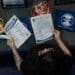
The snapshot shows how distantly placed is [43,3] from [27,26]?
129 millimetres

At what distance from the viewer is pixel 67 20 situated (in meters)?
2.01

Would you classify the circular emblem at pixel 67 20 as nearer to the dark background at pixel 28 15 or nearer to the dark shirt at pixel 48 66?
the dark background at pixel 28 15

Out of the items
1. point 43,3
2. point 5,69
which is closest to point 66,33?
point 43,3

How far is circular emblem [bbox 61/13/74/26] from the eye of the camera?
2.01 m

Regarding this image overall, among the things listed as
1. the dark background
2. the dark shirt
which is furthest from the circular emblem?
the dark shirt

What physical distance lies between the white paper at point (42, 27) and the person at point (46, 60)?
33mm

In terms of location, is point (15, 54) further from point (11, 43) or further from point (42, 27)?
point (42, 27)

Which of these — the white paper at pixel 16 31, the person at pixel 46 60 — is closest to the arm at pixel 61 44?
the person at pixel 46 60

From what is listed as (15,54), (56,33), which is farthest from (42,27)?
(15,54)

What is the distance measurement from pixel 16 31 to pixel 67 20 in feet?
0.79

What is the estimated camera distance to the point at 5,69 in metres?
2.07

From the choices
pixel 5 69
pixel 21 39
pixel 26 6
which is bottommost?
pixel 5 69

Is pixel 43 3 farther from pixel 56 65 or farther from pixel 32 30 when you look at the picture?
pixel 56 65

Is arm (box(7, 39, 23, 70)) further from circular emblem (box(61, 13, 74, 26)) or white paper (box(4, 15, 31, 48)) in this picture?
circular emblem (box(61, 13, 74, 26))
